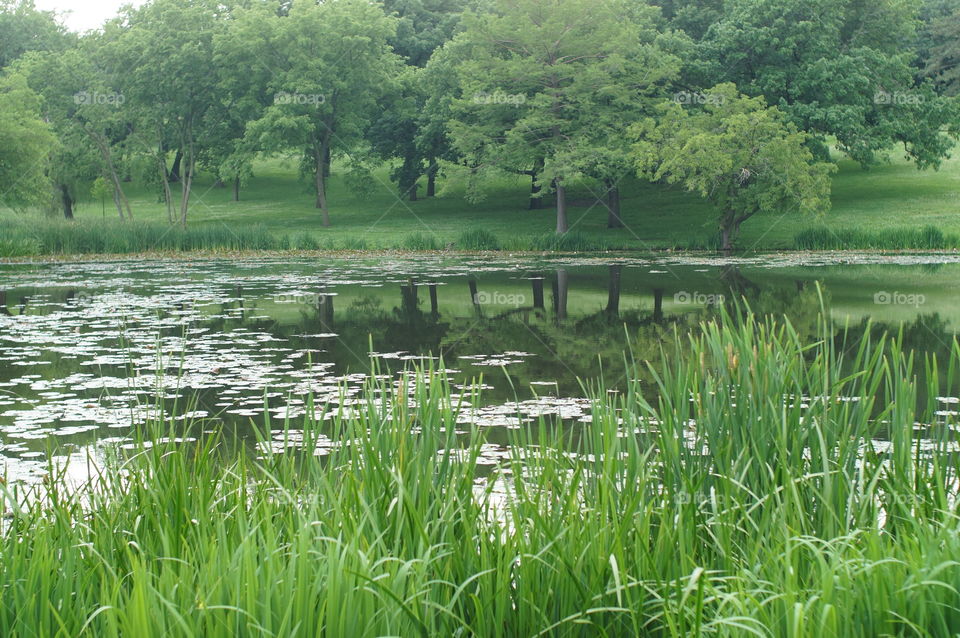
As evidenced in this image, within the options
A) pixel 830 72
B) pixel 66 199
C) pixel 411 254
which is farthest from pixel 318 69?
pixel 830 72

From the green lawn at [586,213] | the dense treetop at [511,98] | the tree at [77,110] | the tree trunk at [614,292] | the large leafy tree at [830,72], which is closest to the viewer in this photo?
the tree trunk at [614,292]

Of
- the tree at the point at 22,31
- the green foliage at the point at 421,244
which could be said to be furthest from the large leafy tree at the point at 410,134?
the tree at the point at 22,31

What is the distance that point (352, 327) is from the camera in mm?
13484

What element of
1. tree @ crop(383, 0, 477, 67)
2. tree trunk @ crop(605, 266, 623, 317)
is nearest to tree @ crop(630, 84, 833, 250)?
tree trunk @ crop(605, 266, 623, 317)

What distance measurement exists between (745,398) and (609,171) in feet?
97.8

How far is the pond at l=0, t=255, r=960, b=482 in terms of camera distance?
7.43 metres

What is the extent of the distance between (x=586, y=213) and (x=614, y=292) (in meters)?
23.0

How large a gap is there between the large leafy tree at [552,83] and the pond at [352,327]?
29.6ft

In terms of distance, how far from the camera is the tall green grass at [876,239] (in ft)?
93.1

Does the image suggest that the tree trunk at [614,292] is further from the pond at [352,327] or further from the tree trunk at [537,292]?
the tree trunk at [537,292]

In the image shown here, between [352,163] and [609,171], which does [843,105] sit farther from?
[352,163]

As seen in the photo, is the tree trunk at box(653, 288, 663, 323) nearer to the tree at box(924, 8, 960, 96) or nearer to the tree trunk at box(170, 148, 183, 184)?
the tree at box(924, 8, 960, 96)

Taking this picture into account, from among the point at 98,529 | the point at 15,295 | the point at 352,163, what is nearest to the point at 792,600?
the point at 98,529

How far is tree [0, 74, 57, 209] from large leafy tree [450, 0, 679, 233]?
14340 mm
